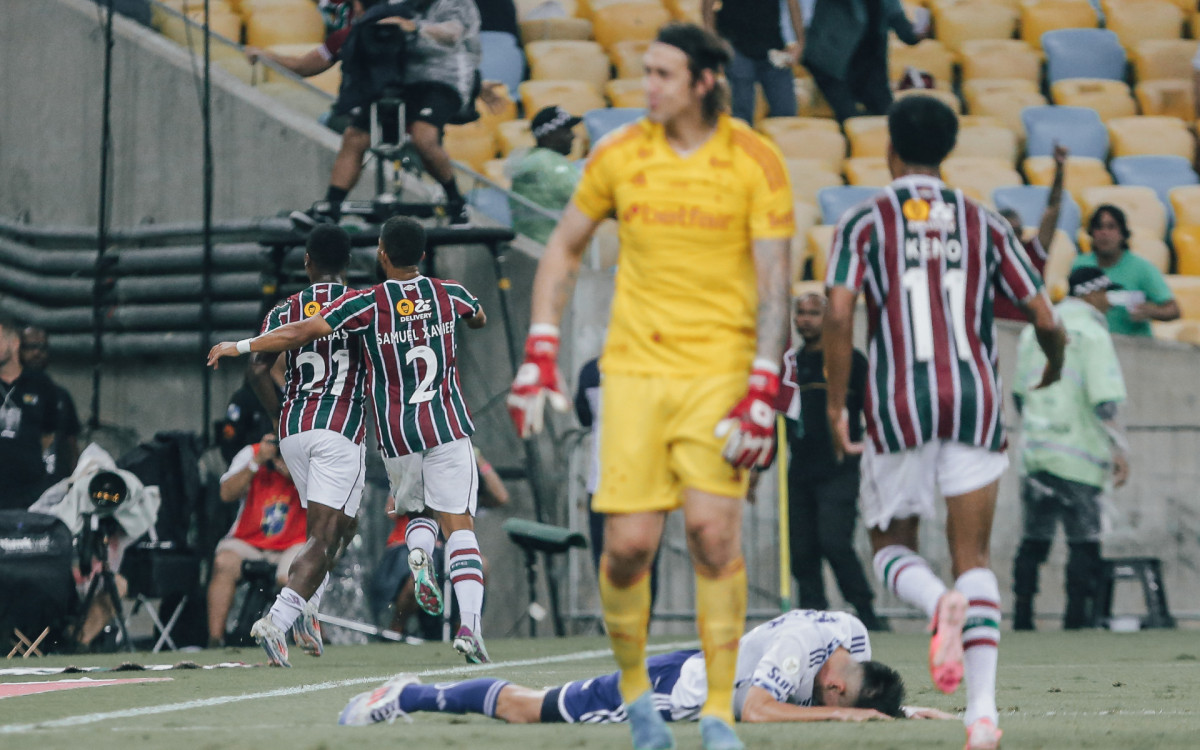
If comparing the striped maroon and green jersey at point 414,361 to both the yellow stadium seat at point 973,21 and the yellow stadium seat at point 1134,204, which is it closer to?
the yellow stadium seat at point 1134,204

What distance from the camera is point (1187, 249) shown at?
1475 cm

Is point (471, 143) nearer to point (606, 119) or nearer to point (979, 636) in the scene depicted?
point (606, 119)

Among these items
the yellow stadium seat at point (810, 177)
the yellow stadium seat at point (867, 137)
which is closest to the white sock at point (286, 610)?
the yellow stadium seat at point (810, 177)

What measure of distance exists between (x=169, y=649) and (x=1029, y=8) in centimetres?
1099

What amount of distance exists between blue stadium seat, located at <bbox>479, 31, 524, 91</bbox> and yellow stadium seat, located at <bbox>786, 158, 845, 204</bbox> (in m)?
3.07

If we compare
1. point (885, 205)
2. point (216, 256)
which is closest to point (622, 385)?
point (885, 205)

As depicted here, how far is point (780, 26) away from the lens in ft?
49.3

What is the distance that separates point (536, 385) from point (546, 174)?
854cm

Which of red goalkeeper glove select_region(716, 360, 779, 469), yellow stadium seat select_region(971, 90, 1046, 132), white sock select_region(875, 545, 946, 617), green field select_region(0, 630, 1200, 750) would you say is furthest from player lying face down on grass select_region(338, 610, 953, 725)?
yellow stadium seat select_region(971, 90, 1046, 132)

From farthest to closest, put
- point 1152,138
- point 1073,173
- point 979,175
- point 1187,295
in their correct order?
point 1152,138 < point 1073,173 < point 979,175 < point 1187,295

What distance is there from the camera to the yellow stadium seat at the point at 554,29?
1773 cm

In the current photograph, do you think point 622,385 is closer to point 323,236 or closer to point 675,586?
point 323,236

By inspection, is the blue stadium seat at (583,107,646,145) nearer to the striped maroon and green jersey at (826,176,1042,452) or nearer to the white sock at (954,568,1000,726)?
the striped maroon and green jersey at (826,176,1042,452)

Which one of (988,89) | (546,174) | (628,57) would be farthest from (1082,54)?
A: (546,174)
